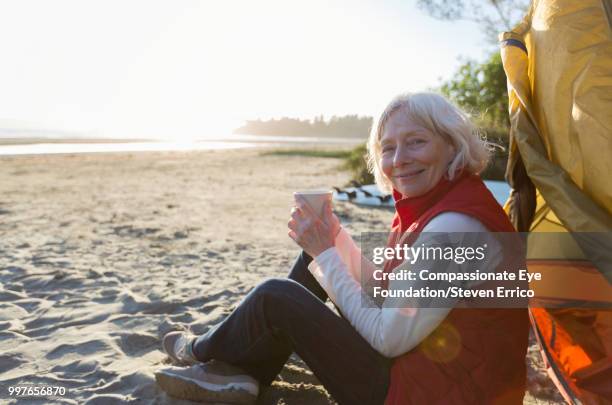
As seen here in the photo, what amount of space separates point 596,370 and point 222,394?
163 centimetres

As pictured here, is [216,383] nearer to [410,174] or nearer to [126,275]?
[410,174]

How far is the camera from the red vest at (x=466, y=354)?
1731mm

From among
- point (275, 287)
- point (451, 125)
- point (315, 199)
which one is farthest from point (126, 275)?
point (451, 125)

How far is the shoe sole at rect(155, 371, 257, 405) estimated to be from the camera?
2.22 m

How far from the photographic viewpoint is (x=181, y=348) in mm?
2449

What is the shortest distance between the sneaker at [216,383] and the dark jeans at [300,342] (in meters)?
0.05

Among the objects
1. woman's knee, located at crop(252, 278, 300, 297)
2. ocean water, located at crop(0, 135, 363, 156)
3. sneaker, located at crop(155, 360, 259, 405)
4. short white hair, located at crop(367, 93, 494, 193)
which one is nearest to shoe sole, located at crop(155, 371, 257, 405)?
sneaker, located at crop(155, 360, 259, 405)

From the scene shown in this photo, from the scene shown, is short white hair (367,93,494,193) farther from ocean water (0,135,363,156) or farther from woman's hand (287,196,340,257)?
ocean water (0,135,363,156)

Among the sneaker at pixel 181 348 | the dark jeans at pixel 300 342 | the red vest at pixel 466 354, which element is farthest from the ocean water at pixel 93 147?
the red vest at pixel 466 354

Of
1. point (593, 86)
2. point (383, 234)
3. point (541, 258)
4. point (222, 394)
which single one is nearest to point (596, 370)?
point (541, 258)

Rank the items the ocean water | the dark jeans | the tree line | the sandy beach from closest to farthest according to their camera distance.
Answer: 1. the dark jeans
2. the sandy beach
3. the ocean water
4. the tree line

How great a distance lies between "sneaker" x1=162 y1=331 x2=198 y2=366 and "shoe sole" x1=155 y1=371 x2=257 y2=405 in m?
0.11

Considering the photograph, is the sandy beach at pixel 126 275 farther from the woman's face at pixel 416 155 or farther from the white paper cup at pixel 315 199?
the woman's face at pixel 416 155

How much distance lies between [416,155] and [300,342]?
867 mm
